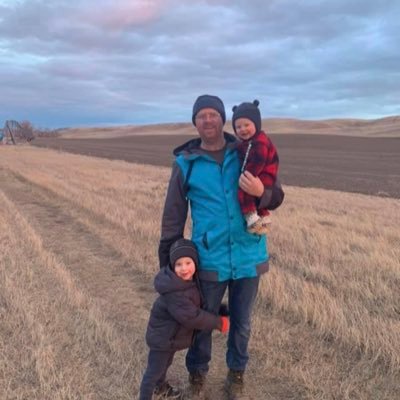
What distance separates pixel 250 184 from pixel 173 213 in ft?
2.34

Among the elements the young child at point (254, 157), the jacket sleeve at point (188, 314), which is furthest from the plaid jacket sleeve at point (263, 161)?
the jacket sleeve at point (188, 314)

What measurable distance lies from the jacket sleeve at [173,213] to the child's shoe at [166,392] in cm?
98

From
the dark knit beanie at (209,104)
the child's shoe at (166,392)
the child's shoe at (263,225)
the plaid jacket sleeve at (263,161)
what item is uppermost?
the dark knit beanie at (209,104)

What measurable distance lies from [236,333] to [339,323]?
153 centimetres

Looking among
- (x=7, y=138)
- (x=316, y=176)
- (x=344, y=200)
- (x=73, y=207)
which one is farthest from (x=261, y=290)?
(x=7, y=138)

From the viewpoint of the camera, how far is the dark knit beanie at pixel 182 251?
381cm

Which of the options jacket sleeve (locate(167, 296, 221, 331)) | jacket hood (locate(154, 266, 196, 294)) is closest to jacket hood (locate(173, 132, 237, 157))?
jacket hood (locate(154, 266, 196, 294))

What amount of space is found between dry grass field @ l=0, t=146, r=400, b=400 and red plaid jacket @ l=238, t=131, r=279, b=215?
5.31 ft

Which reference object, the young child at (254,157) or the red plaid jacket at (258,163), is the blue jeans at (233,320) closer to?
the young child at (254,157)

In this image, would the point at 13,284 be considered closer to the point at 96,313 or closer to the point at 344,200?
the point at 96,313

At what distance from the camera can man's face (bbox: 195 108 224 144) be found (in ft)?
12.5

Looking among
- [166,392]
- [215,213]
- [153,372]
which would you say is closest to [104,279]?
[166,392]

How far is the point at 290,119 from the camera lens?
142375 mm

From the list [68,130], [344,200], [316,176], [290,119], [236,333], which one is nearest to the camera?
[236,333]
